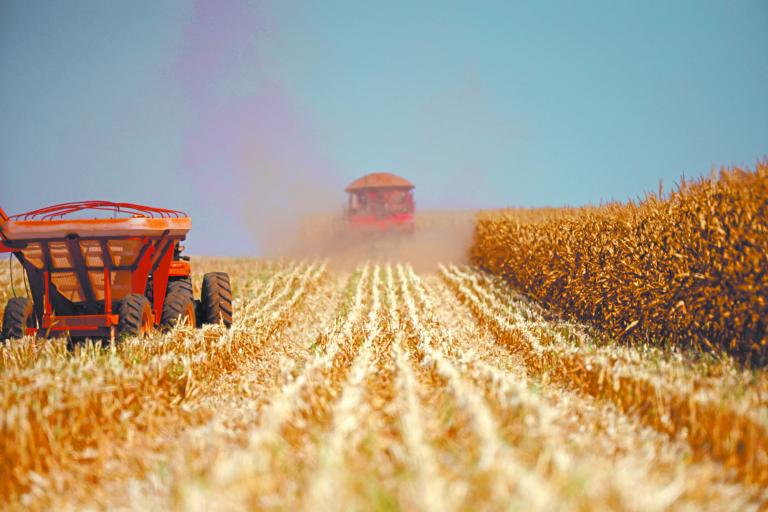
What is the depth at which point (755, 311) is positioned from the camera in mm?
6395

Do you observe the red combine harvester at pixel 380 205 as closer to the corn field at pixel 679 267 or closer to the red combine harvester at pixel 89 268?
the corn field at pixel 679 267

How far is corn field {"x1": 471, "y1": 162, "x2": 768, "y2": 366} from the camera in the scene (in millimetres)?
6543

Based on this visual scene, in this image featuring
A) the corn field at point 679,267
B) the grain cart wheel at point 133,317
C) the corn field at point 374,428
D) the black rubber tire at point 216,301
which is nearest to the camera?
the corn field at point 374,428

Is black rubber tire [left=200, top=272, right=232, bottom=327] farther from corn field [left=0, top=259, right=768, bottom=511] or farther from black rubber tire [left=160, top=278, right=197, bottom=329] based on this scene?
corn field [left=0, top=259, right=768, bottom=511]

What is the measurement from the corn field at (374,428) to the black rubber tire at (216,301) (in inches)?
43.1

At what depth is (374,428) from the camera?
4.45 metres

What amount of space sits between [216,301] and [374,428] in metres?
5.55

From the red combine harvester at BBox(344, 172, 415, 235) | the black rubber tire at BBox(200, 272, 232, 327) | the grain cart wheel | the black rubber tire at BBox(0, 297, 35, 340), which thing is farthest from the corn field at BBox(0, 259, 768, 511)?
the red combine harvester at BBox(344, 172, 415, 235)

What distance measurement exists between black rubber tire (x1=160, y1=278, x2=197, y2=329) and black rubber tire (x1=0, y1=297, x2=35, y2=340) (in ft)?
5.19

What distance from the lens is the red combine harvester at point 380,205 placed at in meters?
24.4

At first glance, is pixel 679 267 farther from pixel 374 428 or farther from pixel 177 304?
pixel 177 304

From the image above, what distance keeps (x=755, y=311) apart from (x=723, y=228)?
3.30ft

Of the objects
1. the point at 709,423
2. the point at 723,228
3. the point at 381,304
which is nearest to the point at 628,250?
the point at 723,228

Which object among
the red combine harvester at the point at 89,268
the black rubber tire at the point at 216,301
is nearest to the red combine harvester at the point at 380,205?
the black rubber tire at the point at 216,301
